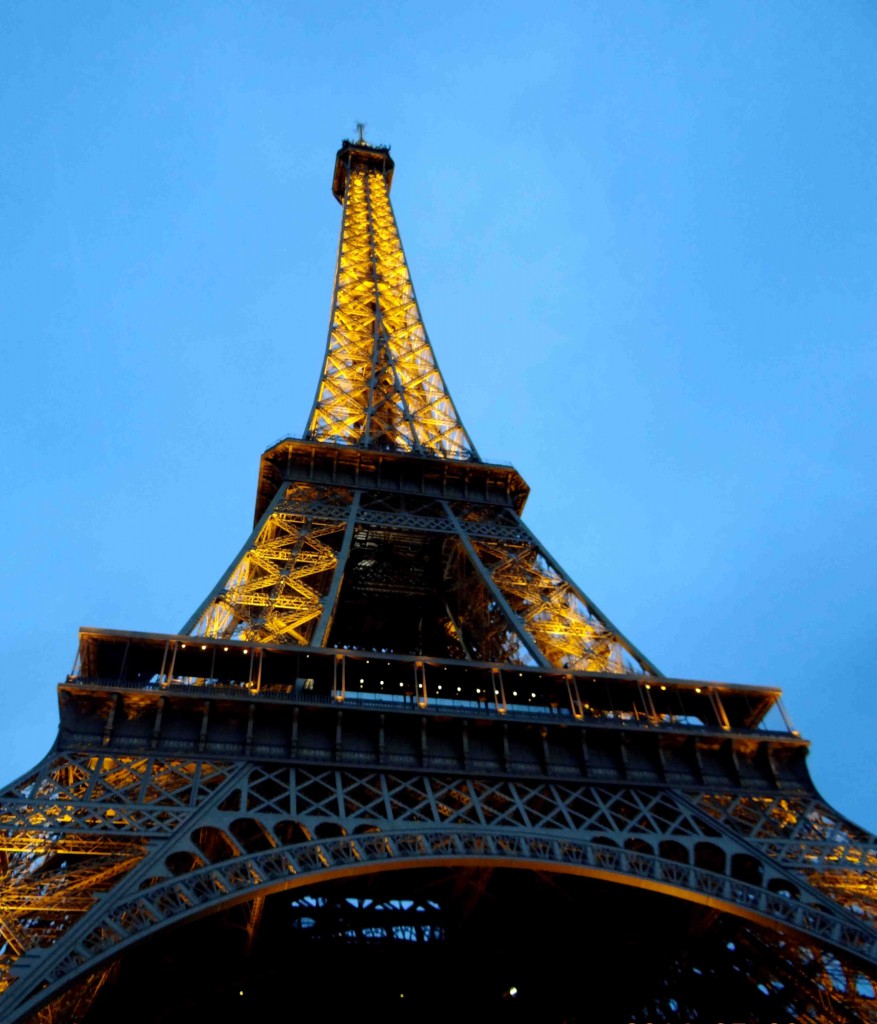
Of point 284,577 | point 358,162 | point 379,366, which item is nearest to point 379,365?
point 379,366

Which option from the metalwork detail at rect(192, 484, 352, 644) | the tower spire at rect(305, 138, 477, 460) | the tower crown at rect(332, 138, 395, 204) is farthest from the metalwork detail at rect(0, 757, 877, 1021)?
the tower crown at rect(332, 138, 395, 204)

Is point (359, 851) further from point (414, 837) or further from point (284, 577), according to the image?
point (284, 577)

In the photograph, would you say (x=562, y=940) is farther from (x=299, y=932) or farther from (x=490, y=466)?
(x=490, y=466)

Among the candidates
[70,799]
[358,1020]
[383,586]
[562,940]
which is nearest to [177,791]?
A: [70,799]

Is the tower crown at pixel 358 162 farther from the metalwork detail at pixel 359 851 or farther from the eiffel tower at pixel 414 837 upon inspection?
the metalwork detail at pixel 359 851

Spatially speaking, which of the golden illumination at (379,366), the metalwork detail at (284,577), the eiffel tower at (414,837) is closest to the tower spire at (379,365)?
the golden illumination at (379,366)

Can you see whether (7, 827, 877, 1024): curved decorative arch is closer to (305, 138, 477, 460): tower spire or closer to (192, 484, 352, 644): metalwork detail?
(192, 484, 352, 644): metalwork detail

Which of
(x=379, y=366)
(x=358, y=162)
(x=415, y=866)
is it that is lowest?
(x=415, y=866)
